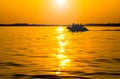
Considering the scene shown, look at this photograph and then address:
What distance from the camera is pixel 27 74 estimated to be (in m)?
15.4

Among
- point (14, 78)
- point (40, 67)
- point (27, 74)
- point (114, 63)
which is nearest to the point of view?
point (14, 78)

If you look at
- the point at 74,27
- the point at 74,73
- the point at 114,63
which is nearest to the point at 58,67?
the point at 74,73

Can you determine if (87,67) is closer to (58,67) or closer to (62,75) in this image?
(58,67)

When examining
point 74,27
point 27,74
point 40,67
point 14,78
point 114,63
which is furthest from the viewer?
point 74,27

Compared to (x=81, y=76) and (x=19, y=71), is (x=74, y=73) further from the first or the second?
(x=19, y=71)

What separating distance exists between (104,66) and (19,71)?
→ 4877 millimetres

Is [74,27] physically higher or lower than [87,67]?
higher

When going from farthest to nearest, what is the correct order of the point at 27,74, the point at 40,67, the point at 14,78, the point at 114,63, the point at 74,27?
the point at 74,27 → the point at 114,63 → the point at 40,67 → the point at 27,74 → the point at 14,78

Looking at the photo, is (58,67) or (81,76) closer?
(81,76)

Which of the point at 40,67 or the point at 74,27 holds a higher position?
the point at 74,27

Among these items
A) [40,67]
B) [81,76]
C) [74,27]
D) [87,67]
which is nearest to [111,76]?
[81,76]

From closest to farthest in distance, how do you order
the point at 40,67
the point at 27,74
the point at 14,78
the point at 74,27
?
the point at 14,78
the point at 27,74
the point at 40,67
the point at 74,27

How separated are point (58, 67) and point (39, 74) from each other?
250 centimetres

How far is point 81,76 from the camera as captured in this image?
49.2 feet
